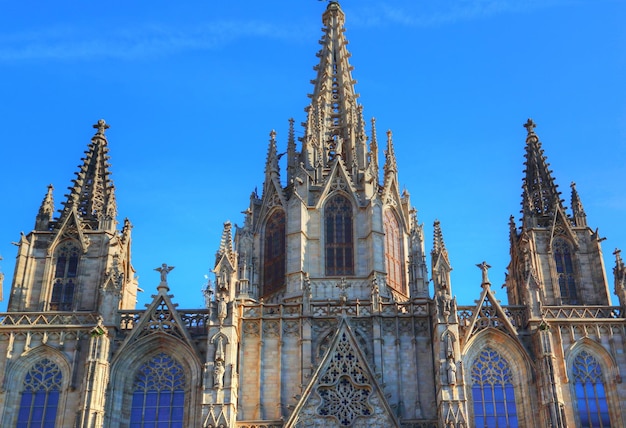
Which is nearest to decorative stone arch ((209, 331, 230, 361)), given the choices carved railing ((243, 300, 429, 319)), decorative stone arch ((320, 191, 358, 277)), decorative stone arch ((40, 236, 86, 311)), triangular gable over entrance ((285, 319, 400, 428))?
carved railing ((243, 300, 429, 319))

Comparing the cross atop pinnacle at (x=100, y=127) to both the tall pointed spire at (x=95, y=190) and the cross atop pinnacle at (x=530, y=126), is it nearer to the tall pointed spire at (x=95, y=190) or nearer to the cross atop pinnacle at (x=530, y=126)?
the tall pointed spire at (x=95, y=190)

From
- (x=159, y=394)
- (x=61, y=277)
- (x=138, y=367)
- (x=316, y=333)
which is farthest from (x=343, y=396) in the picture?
(x=61, y=277)

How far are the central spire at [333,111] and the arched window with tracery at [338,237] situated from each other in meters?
2.69

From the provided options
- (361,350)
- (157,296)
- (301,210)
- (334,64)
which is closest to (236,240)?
(301,210)

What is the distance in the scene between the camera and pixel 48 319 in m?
45.0

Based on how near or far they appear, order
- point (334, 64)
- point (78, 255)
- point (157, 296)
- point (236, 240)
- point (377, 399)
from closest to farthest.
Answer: point (377, 399), point (157, 296), point (78, 255), point (236, 240), point (334, 64)

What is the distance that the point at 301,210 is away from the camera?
50.3 metres

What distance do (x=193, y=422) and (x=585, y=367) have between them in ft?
57.8

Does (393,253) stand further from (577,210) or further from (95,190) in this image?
(95,190)

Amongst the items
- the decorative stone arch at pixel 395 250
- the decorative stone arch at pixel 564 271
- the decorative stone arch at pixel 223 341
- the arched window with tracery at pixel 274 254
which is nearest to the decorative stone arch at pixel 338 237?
the decorative stone arch at pixel 395 250

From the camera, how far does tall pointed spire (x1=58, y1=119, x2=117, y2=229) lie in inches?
1955

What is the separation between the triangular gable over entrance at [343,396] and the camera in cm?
4128

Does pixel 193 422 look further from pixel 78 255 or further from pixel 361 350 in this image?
pixel 78 255

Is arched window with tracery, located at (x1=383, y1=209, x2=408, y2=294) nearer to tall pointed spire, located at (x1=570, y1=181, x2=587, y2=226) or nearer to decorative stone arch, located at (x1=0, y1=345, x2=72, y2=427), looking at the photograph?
tall pointed spire, located at (x1=570, y1=181, x2=587, y2=226)
